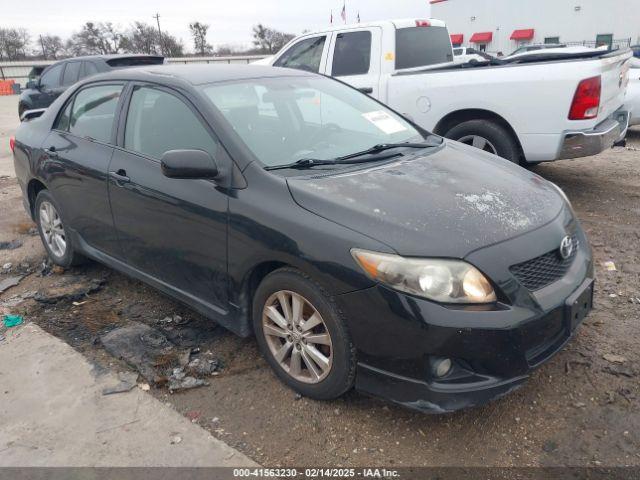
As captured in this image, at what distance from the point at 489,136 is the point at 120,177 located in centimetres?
391

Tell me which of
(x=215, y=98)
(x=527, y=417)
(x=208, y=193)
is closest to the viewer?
(x=527, y=417)

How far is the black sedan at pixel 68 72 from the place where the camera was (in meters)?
9.73

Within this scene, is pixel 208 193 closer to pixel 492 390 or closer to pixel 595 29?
pixel 492 390

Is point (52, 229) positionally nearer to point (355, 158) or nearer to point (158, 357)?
Answer: point (158, 357)

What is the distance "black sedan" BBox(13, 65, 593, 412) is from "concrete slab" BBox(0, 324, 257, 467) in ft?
1.93

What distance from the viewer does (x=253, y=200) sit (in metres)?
2.79

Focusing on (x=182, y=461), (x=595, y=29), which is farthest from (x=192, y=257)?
(x=595, y=29)

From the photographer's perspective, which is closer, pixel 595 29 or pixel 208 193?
pixel 208 193

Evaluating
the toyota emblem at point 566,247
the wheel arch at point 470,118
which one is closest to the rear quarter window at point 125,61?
the wheel arch at point 470,118

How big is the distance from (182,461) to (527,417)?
1.66 metres

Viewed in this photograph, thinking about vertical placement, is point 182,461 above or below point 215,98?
below

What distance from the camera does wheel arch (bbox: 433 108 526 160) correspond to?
18.8 feet

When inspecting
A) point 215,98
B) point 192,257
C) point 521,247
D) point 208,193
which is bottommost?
point 192,257

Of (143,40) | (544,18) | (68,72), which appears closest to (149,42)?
(143,40)
